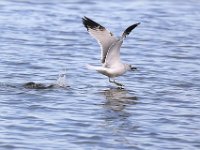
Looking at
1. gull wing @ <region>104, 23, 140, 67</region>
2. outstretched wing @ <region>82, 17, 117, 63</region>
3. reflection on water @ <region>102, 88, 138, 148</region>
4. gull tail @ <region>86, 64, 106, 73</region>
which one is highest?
outstretched wing @ <region>82, 17, 117, 63</region>

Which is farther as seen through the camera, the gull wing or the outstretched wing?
the outstretched wing

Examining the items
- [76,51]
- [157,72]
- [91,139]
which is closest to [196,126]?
[91,139]

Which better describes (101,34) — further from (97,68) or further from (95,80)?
(95,80)

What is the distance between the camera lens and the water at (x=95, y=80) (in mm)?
9297

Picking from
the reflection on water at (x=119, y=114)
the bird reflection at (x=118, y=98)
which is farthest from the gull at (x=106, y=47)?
the reflection on water at (x=119, y=114)

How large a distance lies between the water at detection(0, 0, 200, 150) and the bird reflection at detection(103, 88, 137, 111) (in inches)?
0.6

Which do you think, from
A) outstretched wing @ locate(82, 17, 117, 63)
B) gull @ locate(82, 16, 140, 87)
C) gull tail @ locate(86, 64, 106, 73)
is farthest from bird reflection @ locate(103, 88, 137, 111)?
outstretched wing @ locate(82, 17, 117, 63)

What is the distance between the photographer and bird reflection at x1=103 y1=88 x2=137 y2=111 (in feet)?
36.2

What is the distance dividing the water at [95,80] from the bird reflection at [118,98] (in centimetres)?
1

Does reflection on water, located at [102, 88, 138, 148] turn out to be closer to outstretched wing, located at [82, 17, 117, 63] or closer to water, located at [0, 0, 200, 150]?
water, located at [0, 0, 200, 150]

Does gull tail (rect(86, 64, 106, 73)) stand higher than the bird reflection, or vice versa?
gull tail (rect(86, 64, 106, 73))

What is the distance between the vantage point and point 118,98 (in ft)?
38.3

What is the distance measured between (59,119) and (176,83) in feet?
10.6

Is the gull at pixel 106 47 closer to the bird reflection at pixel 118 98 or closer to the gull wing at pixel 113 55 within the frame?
the gull wing at pixel 113 55
